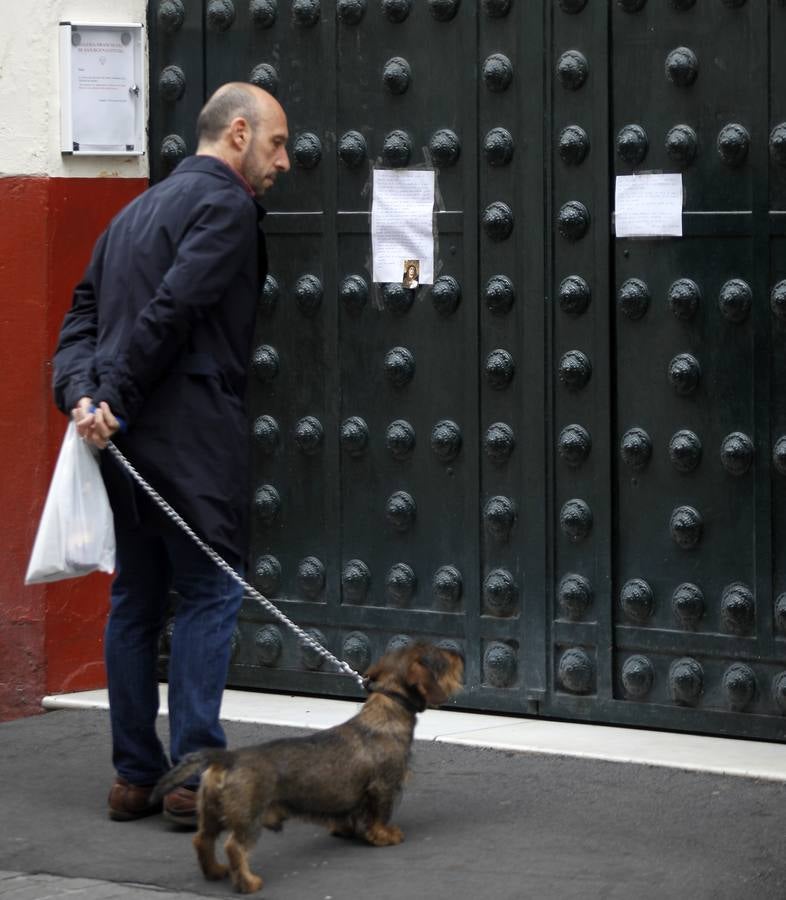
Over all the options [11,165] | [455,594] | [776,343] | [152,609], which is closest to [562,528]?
[455,594]

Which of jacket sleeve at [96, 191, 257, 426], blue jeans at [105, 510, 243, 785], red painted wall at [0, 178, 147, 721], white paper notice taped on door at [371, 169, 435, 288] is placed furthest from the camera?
red painted wall at [0, 178, 147, 721]

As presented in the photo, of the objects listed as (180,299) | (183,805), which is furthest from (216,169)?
(183,805)

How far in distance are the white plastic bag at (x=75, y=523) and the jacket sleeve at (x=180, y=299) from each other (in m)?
0.16

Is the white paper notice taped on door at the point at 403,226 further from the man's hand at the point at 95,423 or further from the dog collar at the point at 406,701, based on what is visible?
the dog collar at the point at 406,701

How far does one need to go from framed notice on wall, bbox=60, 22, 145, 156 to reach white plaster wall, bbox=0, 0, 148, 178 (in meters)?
0.03

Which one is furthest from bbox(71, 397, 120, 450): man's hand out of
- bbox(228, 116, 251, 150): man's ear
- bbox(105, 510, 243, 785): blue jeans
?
bbox(228, 116, 251, 150): man's ear

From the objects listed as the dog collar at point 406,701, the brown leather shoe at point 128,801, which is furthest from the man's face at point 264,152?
the brown leather shoe at point 128,801

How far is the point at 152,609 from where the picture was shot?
5488 millimetres

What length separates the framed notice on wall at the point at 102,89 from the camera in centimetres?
681

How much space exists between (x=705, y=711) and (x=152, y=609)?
1.76 metres

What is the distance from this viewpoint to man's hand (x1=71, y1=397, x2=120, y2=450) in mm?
5078

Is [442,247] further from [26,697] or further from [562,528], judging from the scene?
[26,697]

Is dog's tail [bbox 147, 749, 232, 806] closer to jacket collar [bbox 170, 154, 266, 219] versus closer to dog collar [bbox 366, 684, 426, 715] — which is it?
dog collar [bbox 366, 684, 426, 715]

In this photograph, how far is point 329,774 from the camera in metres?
4.92
